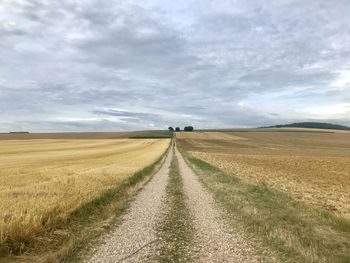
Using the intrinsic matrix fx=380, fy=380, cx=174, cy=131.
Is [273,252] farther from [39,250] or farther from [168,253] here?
[39,250]

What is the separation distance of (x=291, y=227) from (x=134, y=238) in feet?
15.8

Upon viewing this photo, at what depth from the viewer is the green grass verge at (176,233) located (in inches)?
339

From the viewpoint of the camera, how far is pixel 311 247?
929cm

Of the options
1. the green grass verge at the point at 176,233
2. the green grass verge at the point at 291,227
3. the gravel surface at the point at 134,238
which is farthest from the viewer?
the green grass verge at the point at 291,227

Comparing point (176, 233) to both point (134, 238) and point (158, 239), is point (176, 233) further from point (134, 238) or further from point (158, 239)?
point (134, 238)

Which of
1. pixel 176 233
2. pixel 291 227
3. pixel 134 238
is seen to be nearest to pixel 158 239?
pixel 134 238

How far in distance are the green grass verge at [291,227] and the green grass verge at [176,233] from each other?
1673 mm

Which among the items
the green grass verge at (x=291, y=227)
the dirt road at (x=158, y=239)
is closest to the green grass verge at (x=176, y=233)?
the dirt road at (x=158, y=239)

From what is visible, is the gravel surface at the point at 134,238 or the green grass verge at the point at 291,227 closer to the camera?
the gravel surface at the point at 134,238

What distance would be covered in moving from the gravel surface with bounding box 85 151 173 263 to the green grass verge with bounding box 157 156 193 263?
0.24 meters

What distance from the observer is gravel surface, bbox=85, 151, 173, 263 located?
8500 mm

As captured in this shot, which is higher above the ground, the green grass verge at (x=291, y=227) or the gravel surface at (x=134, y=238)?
the gravel surface at (x=134, y=238)

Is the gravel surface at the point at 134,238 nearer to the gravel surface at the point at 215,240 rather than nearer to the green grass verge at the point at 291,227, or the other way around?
the gravel surface at the point at 215,240

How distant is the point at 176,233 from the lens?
1073 cm
